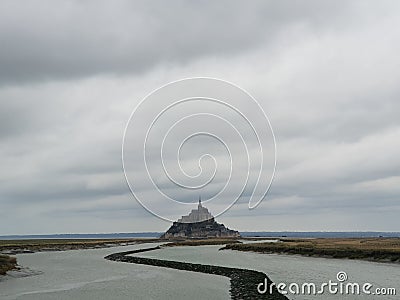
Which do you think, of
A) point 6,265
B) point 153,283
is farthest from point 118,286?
point 6,265

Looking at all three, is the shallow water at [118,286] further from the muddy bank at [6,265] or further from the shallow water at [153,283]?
the muddy bank at [6,265]

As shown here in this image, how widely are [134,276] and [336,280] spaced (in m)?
21.5

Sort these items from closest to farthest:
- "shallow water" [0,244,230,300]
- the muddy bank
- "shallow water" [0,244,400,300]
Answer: "shallow water" [0,244,400,300], "shallow water" [0,244,230,300], the muddy bank

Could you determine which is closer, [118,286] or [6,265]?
[118,286]

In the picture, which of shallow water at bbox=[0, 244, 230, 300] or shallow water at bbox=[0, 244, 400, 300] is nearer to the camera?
shallow water at bbox=[0, 244, 400, 300]

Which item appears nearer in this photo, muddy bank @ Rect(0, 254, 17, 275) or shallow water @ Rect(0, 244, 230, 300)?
shallow water @ Rect(0, 244, 230, 300)

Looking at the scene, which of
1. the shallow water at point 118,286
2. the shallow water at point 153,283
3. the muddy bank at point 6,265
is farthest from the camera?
the muddy bank at point 6,265

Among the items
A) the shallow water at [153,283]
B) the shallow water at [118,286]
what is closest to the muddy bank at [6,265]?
the shallow water at [118,286]

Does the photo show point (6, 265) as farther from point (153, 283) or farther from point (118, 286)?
point (153, 283)

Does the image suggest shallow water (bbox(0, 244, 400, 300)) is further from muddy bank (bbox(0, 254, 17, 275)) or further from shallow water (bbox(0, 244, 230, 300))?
muddy bank (bbox(0, 254, 17, 275))

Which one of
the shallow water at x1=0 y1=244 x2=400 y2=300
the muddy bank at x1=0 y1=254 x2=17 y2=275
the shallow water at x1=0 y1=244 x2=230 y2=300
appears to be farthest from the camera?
the muddy bank at x1=0 y1=254 x2=17 y2=275

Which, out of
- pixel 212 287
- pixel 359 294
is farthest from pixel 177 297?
pixel 359 294

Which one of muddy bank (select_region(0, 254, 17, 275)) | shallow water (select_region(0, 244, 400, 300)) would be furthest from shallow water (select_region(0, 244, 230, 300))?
muddy bank (select_region(0, 254, 17, 275))

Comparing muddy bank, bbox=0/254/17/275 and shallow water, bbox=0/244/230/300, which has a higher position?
muddy bank, bbox=0/254/17/275
